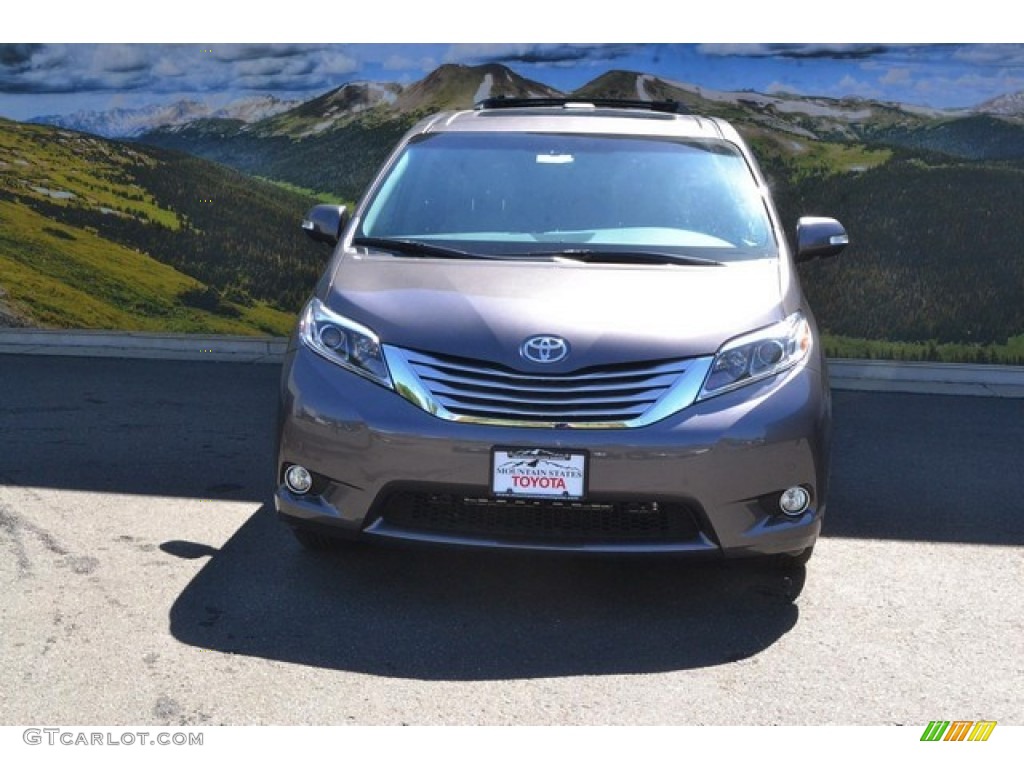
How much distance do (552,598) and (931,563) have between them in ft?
5.38

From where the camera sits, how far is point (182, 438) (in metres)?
7.60

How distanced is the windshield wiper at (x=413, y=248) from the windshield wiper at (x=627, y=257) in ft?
0.85

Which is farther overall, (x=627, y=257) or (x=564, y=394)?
(x=627, y=257)

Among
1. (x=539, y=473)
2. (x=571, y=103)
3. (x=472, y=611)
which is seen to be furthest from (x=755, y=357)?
(x=571, y=103)

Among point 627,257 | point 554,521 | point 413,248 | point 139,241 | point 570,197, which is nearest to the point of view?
point 554,521

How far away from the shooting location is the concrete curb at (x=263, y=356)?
9977mm

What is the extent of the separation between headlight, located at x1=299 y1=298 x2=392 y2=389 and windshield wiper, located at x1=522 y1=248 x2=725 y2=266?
84cm

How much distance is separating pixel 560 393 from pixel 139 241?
7193mm

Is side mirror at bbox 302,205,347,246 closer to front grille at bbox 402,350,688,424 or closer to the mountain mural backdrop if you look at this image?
front grille at bbox 402,350,688,424

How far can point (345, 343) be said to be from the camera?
484cm

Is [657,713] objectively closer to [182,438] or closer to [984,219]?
[182,438]

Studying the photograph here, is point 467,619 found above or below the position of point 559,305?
below
